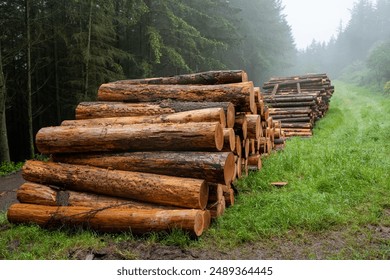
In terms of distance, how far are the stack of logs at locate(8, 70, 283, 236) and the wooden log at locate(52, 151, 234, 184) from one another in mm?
15

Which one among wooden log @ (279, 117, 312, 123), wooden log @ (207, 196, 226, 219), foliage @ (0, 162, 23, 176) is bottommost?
foliage @ (0, 162, 23, 176)

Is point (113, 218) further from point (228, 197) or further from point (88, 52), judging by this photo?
point (88, 52)

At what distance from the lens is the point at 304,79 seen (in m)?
18.6

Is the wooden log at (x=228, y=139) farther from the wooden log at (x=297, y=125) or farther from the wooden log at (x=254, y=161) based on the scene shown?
the wooden log at (x=297, y=125)

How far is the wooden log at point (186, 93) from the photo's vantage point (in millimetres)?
5961

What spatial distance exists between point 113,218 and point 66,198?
45.9 inches

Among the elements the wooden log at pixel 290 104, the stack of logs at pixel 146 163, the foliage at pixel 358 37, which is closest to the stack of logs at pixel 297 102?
the wooden log at pixel 290 104

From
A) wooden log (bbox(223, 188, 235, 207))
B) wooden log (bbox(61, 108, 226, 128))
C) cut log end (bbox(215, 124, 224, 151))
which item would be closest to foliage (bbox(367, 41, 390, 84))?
wooden log (bbox(223, 188, 235, 207))

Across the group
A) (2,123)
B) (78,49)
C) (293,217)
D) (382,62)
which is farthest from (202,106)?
(382,62)

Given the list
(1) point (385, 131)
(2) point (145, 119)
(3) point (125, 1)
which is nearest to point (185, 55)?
(3) point (125, 1)

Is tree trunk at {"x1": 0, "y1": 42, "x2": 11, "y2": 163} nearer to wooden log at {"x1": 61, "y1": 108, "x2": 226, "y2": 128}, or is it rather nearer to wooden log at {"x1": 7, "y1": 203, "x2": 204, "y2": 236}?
wooden log at {"x1": 61, "y1": 108, "x2": 226, "y2": 128}

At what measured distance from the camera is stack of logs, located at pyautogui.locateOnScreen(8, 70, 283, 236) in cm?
462

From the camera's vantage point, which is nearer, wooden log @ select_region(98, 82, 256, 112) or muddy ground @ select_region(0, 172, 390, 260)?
muddy ground @ select_region(0, 172, 390, 260)

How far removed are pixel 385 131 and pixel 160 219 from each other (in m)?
10.3
